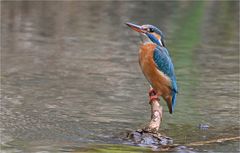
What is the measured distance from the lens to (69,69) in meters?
11.7

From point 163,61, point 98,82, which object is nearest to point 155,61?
point 163,61

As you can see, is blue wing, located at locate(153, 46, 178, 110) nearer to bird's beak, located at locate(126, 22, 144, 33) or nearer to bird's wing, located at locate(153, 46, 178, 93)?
bird's wing, located at locate(153, 46, 178, 93)

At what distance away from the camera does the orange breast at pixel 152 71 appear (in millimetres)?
7184

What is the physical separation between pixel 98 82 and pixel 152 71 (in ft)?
11.4

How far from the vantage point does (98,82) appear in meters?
10.7

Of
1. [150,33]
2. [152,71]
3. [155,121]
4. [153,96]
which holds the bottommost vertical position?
[155,121]

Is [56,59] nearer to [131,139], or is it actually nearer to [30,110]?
[30,110]

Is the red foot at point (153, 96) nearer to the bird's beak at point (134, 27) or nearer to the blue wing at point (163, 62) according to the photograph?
the blue wing at point (163, 62)

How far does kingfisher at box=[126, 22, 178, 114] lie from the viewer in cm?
716

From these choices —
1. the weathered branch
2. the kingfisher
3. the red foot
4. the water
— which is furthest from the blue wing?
the water

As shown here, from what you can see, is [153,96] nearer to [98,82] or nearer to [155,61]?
[155,61]

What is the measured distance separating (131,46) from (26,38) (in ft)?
6.88

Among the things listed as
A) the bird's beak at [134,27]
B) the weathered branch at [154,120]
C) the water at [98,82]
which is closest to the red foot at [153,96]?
the weathered branch at [154,120]

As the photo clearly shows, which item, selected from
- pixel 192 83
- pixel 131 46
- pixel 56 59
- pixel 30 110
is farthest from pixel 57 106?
pixel 131 46
